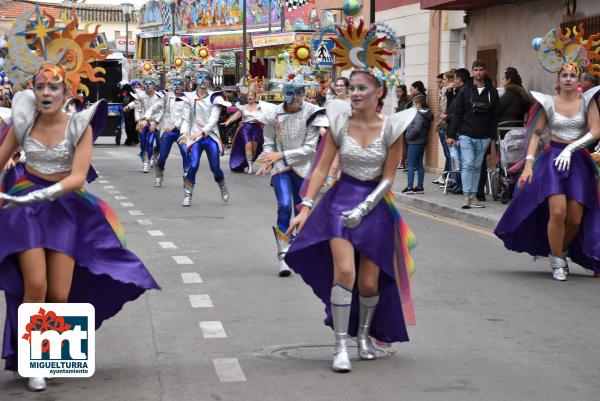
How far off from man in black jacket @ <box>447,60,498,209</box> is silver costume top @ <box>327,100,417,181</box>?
9.81 meters

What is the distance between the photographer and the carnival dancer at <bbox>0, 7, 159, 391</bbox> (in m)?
6.50

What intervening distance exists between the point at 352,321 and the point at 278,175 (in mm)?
3966

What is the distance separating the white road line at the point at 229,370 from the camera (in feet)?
22.1

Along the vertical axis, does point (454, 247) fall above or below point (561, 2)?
below

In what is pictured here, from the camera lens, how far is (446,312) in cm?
901

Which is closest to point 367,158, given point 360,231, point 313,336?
point 360,231

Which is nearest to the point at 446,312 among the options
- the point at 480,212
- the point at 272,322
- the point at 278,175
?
the point at 272,322

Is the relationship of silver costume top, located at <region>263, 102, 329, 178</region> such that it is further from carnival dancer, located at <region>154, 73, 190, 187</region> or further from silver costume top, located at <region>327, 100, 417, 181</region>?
carnival dancer, located at <region>154, 73, 190, 187</region>

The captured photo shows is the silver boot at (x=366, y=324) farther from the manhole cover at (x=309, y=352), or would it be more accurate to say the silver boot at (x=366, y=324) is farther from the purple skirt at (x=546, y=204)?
the purple skirt at (x=546, y=204)

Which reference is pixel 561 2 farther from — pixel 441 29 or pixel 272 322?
pixel 272 322

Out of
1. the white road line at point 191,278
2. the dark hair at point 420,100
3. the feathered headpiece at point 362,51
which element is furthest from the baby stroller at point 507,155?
the feathered headpiece at point 362,51

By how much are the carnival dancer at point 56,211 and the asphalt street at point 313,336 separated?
472mm

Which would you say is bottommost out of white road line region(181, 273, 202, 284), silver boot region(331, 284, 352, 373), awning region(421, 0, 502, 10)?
white road line region(181, 273, 202, 284)

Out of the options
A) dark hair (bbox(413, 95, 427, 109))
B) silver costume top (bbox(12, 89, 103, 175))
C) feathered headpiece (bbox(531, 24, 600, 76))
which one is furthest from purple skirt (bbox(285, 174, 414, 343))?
dark hair (bbox(413, 95, 427, 109))
